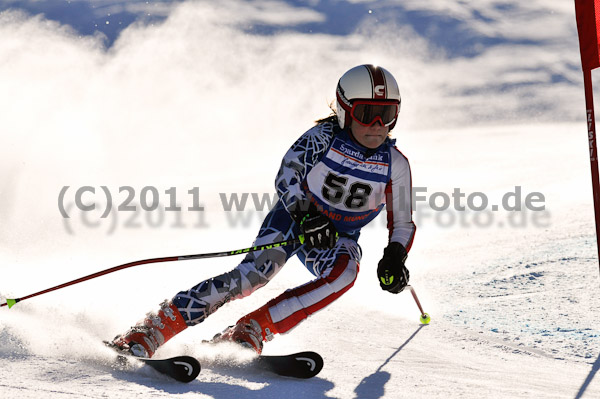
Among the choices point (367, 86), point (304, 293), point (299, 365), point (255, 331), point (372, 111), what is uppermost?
point (367, 86)

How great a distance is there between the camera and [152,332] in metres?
3.79

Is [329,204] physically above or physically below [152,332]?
above

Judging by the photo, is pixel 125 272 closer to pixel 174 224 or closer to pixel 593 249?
pixel 174 224

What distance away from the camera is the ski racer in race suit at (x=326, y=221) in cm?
379

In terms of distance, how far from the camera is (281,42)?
19.6 m

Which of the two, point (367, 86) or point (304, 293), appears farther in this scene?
point (367, 86)

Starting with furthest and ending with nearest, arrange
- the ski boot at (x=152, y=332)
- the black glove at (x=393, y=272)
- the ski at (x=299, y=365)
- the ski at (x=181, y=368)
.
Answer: the black glove at (x=393, y=272), the ski boot at (x=152, y=332), the ski at (x=299, y=365), the ski at (x=181, y=368)

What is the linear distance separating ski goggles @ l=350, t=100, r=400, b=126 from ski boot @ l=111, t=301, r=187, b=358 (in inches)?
60.6

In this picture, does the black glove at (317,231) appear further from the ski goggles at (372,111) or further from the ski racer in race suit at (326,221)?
the ski goggles at (372,111)

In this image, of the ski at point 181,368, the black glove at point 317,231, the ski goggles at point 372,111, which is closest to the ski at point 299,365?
the ski at point 181,368

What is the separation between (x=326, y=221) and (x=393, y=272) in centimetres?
49

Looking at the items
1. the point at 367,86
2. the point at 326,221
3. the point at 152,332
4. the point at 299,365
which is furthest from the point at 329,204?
the point at 152,332

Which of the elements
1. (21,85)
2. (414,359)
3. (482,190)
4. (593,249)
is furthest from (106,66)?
(414,359)

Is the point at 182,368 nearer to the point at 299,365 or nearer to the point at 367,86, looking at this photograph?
the point at 299,365
